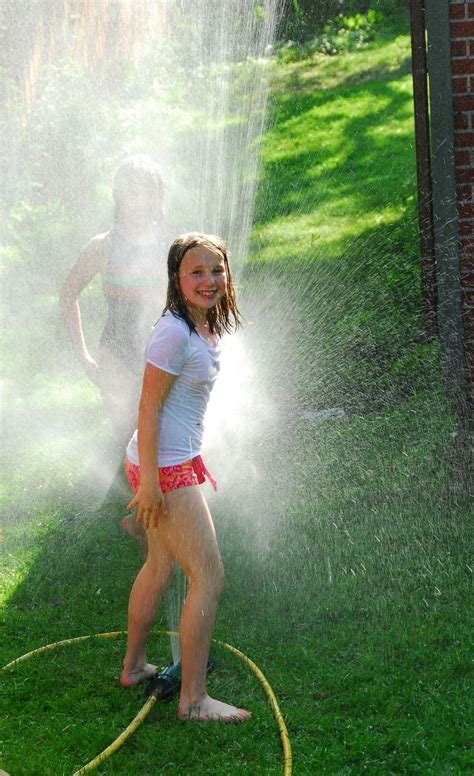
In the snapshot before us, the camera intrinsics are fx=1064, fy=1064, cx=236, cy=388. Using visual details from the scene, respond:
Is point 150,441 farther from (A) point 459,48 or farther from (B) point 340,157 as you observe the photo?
(B) point 340,157

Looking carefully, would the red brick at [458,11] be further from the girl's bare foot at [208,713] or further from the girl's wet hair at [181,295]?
the girl's bare foot at [208,713]

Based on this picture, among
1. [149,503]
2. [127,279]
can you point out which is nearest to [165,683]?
[149,503]

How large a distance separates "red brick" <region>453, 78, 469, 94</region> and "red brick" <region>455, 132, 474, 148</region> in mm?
196

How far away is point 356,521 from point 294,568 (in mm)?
476

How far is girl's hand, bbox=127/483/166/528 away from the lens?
308 cm

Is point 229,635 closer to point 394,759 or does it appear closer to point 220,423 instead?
point 394,759

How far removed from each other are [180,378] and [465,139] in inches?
100

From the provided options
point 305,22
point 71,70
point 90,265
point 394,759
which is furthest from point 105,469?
point 305,22

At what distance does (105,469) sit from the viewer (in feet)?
18.1

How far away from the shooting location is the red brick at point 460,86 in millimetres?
5031

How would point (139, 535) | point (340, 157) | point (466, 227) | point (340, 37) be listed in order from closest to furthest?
point (139, 535) → point (466, 227) → point (340, 157) → point (340, 37)

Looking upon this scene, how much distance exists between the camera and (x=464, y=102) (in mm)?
5039

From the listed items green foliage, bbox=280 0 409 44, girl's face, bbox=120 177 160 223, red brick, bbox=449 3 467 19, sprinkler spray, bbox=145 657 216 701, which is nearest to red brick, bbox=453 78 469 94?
red brick, bbox=449 3 467 19

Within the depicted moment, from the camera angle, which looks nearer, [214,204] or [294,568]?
[294,568]
